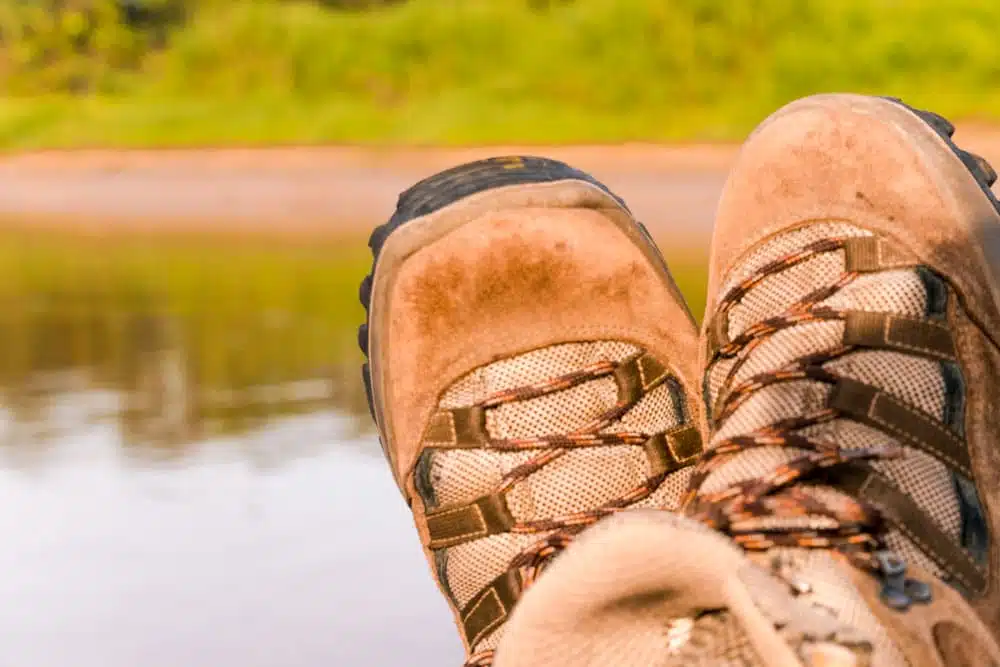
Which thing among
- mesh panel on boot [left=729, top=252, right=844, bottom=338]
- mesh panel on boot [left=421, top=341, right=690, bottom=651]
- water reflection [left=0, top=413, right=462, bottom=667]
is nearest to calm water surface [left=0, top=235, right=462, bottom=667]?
water reflection [left=0, top=413, right=462, bottom=667]

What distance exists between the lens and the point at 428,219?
3.51ft

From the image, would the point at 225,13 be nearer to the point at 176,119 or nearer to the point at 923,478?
the point at 176,119

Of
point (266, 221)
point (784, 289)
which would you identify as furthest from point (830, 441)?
point (266, 221)

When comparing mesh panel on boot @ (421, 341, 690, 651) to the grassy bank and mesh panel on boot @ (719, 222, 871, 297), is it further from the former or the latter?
the grassy bank

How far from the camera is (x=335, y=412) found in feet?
5.94

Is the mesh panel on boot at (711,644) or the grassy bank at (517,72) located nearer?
the mesh panel on boot at (711,644)

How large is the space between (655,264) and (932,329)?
0.24m

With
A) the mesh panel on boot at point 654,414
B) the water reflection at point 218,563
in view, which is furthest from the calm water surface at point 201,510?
the mesh panel on boot at point 654,414

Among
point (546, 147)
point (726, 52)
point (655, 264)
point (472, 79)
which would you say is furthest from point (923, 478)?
point (472, 79)

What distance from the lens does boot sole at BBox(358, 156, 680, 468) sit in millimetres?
1069

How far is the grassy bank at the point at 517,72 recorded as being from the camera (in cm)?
526

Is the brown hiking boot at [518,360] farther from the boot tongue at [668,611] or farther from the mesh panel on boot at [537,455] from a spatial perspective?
the boot tongue at [668,611]

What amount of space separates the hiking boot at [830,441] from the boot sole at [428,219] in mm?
133

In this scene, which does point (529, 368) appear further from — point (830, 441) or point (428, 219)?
point (830, 441)
